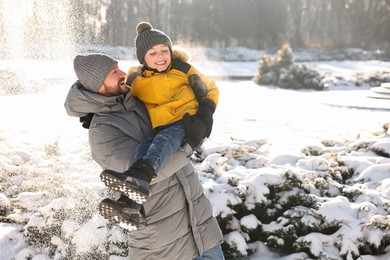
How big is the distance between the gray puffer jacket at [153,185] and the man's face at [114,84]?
54mm

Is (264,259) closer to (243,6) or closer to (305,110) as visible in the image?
(305,110)

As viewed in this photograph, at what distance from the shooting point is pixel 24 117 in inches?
302

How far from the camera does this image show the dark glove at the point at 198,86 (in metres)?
2.06

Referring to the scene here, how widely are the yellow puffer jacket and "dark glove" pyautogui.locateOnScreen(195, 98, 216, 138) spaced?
0.18 ft

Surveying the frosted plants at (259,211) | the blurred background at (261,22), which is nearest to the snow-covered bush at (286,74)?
the blurred background at (261,22)

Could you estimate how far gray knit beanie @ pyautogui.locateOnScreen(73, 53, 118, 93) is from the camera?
6.02ft

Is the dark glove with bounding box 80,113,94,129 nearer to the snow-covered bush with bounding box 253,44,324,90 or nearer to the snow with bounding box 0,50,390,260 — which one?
the snow with bounding box 0,50,390,260

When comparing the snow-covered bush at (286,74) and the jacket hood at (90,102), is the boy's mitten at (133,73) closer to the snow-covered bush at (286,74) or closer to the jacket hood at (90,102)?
the jacket hood at (90,102)

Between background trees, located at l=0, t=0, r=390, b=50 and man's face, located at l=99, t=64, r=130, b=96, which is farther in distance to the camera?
background trees, located at l=0, t=0, r=390, b=50

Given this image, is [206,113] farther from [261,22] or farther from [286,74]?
[261,22]

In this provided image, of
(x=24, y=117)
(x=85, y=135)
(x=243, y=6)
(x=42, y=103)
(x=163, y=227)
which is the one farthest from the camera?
(x=243, y=6)

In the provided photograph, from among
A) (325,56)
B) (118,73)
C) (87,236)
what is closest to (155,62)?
(118,73)

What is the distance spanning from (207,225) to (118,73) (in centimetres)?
81

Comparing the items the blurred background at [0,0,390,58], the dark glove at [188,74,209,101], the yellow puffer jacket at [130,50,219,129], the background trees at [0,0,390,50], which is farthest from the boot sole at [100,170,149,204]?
the background trees at [0,0,390,50]
